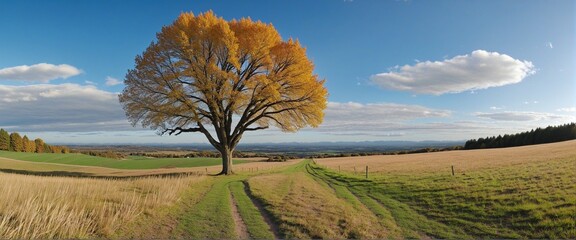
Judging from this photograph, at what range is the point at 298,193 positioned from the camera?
19.7 m

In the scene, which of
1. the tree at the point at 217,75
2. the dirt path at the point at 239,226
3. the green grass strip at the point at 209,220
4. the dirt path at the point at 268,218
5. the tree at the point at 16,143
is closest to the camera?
the dirt path at the point at 239,226

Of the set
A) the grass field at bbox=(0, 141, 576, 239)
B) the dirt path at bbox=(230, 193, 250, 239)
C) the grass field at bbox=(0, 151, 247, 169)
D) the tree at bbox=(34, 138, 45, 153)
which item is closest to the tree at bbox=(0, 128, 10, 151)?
the tree at bbox=(34, 138, 45, 153)

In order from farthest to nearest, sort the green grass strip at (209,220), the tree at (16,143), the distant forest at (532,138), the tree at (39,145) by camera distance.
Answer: the tree at (39,145), the tree at (16,143), the distant forest at (532,138), the green grass strip at (209,220)

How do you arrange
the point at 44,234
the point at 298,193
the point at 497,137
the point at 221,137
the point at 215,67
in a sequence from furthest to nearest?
the point at 497,137, the point at 221,137, the point at 215,67, the point at 298,193, the point at 44,234

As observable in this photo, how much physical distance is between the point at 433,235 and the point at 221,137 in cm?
2798

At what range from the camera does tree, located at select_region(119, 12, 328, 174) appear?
105 ft

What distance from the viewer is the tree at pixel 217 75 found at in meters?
31.9

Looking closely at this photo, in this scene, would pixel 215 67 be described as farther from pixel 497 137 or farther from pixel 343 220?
pixel 497 137

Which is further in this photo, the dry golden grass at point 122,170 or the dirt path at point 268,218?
the dry golden grass at point 122,170

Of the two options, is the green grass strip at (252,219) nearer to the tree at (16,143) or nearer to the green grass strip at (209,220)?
the green grass strip at (209,220)

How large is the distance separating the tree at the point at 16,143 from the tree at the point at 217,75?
334ft

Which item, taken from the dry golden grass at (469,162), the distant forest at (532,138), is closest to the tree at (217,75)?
the dry golden grass at (469,162)

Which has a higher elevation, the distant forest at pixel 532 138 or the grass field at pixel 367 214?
the distant forest at pixel 532 138

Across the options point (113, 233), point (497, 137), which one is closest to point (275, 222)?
point (113, 233)
